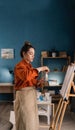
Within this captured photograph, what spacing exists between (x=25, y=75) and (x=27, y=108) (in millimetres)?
401

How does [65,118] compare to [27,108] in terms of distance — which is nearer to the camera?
[27,108]

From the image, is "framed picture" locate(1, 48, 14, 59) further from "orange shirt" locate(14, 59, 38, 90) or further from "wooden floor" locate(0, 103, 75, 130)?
"orange shirt" locate(14, 59, 38, 90)

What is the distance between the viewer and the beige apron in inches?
114

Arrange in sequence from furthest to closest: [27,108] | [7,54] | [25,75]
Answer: [7,54] < [27,108] < [25,75]

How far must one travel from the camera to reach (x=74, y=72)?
2871 mm

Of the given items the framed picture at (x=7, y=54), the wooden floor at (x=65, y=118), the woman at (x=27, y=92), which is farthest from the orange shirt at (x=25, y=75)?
the framed picture at (x=7, y=54)

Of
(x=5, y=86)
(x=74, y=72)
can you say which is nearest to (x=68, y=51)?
(x=5, y=86)

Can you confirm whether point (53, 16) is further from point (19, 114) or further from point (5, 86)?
point (19, 114)

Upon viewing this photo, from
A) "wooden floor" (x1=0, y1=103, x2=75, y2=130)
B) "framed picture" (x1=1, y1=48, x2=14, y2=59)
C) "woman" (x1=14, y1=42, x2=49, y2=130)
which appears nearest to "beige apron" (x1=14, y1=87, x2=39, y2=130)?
"woman" (x1=14, y1=42, x2=49, y2=130)

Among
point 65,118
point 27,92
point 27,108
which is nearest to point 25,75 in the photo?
point 27,92

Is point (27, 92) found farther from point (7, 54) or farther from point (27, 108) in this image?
point (7, 54)

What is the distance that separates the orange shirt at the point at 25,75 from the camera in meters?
2.80

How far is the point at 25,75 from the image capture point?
109 inches

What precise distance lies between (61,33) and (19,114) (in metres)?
4.89
